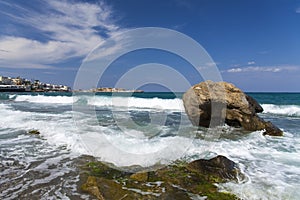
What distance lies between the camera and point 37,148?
6.39m

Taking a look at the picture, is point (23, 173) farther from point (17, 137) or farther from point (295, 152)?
point (295, 152)

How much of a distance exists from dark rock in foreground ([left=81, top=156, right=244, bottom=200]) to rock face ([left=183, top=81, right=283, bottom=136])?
18.9 ft

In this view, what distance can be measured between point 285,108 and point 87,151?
65.6 feet

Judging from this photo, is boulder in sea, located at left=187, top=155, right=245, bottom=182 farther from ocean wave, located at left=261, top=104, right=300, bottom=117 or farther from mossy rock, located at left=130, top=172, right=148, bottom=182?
ocean wave, located at left=261, top=104, right=300, bottom=117

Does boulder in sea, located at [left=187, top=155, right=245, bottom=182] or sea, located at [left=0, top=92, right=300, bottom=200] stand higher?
boulder in sea, located at [left=187, top=155, right=245, bottom=182]

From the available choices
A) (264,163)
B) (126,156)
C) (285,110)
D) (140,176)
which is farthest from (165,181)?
(285,110)

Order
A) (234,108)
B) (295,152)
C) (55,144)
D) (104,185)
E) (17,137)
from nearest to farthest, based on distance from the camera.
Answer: (104,185) < (295,152) < (55,144) < (17,137) < (234,108)

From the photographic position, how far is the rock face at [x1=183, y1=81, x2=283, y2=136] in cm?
1026

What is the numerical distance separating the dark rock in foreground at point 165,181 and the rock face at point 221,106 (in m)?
5.75

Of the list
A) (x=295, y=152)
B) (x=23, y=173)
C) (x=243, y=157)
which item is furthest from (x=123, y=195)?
(x=295, y=152)

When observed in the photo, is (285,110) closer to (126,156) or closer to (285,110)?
(285,110)

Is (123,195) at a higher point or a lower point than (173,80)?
lower

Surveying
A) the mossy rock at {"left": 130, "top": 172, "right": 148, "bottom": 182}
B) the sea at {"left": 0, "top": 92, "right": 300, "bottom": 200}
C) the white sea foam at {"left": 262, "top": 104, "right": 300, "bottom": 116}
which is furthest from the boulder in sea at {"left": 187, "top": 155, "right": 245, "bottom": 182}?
the white sea foam at {"left": 262, "top": 104, "right": 300, "bottom": 116}

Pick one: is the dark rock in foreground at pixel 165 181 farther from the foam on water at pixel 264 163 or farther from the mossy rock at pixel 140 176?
the foam on water at pixel 264 163
